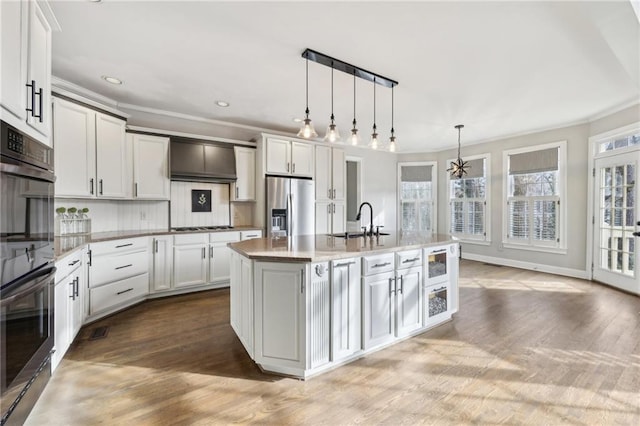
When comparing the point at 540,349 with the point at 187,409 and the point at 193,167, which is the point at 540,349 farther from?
the point at 193,167

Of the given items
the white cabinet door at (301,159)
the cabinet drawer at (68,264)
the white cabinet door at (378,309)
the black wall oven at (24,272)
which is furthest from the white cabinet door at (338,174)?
the black wall oven at (24,272)

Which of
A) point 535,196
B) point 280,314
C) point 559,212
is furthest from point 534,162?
point 280,314

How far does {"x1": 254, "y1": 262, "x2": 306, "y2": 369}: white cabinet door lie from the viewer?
2.04 metres

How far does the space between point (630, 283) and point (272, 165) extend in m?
5.42

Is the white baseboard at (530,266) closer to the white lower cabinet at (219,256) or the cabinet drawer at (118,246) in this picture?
the white lower cabinet at (219,256)

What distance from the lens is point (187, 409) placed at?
1.73m

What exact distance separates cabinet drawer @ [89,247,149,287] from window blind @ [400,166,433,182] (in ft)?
19.1

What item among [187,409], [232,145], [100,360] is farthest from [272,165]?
[187,409]

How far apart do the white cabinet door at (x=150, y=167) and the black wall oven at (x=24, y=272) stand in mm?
2032

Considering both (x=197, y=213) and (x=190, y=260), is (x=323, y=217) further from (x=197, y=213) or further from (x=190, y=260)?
(x=190, y=260)

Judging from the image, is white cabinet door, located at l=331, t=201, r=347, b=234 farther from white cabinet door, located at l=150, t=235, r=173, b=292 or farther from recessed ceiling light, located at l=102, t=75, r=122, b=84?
recessed ceiling light, located at l=102, t=75, r=122, b=84

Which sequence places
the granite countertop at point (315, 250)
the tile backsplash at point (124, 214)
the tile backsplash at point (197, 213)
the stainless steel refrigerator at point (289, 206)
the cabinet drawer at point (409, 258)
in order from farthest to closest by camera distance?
the stainless steel refrigerator at point (289, 206) → the tile backsplash at point (197, 213) → the tile backsplash at point (124, 214) → the cabinet drawer at point (409, 258) → the granite countertop at point (315, 250)

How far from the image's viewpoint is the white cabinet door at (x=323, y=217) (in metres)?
5.25

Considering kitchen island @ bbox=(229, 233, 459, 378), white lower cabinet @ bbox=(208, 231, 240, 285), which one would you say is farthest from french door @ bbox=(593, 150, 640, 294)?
white lower cabinet @ bbox=(208, 231, 240, 285)
